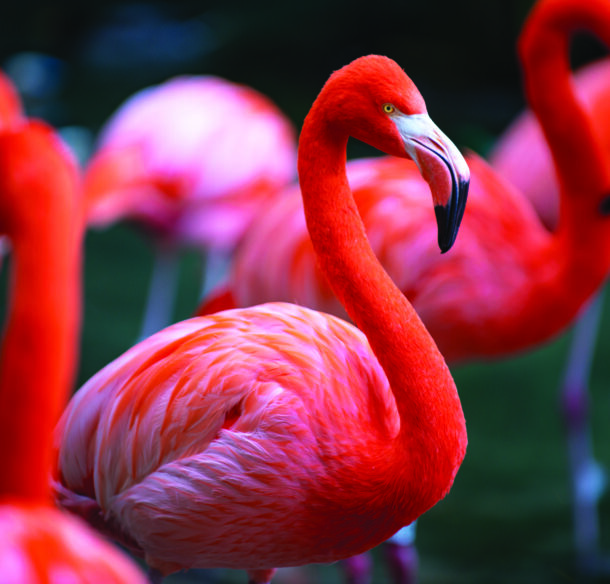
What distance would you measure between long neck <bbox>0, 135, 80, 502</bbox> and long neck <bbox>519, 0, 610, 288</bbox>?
1068 millimetres

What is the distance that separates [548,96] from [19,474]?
1.33m

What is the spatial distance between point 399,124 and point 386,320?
0.86 ft

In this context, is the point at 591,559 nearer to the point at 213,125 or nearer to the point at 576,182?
the point at 576,182

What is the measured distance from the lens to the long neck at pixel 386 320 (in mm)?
1156

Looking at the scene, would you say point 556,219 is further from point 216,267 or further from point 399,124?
point 399,124

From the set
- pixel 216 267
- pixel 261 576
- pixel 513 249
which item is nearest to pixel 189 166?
pixel 216 267

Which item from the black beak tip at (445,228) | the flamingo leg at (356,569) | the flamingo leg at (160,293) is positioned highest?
the black beak tip at (445,228)

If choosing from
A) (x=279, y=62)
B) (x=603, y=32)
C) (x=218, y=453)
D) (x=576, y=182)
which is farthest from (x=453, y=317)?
(x=279, y=62)

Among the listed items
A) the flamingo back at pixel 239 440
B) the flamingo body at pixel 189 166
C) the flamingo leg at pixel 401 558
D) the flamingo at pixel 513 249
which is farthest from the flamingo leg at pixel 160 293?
the flamingo back at pixel 239 440

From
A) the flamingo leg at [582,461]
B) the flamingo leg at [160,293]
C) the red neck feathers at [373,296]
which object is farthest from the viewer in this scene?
the flamingo leg at [160,293]

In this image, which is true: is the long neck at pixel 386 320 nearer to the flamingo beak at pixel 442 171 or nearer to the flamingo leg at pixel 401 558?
the flamingo beak at pixel 442 171

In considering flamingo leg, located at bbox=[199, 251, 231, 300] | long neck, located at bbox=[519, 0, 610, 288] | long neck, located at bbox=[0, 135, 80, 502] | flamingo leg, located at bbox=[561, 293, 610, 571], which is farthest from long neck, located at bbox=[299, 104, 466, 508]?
flamingo leg, located at bbox=[199, 251, 231, 300]

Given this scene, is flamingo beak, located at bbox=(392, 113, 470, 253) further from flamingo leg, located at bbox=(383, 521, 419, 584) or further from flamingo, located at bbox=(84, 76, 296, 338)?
flamingo, located at bbox=(84, 76, 296, 338)

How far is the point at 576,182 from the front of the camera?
1833 millimetres
